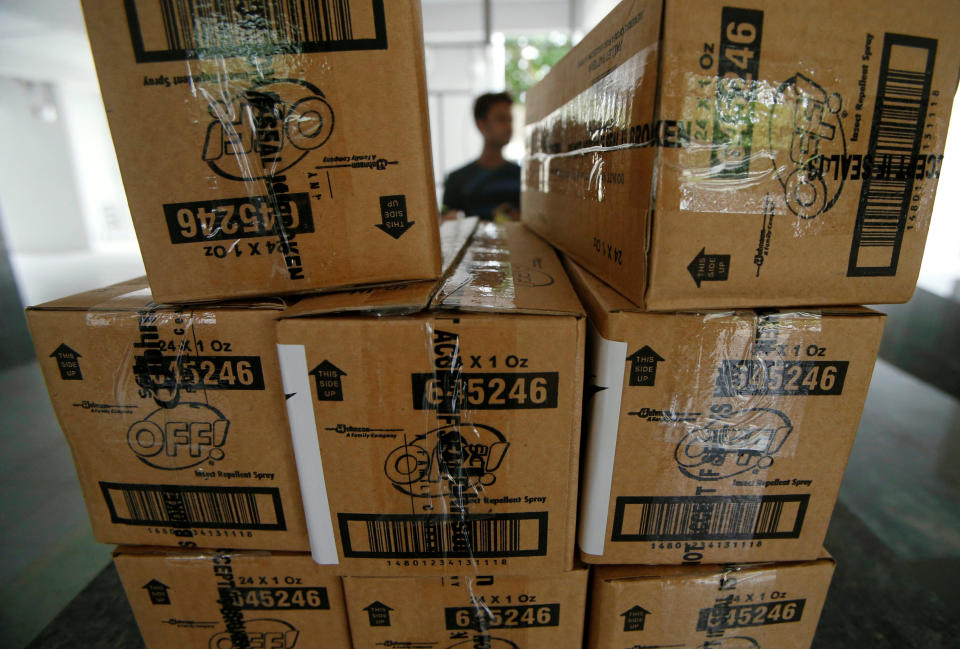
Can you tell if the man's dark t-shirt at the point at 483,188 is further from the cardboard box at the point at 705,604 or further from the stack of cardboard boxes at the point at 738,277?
the cardboard box at the point at 705,604

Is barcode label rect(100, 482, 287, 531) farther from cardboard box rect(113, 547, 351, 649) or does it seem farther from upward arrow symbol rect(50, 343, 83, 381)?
upward arrow symbol rect(50, 343, 83, 381)

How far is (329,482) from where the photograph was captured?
2.06ft

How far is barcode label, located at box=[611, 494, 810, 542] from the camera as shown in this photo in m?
0.65

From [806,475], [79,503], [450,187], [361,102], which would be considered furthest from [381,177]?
[79,503]

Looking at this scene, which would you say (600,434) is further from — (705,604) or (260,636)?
(260,636)

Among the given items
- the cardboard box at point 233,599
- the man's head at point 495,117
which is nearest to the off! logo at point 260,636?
the cardboard box at point 233,599

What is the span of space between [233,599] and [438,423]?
1.64 feet

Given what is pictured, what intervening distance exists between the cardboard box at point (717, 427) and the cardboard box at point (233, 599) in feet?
1.44

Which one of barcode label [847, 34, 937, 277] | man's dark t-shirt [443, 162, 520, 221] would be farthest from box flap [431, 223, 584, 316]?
man's dark t-shirt [443, 162, 520, 221]

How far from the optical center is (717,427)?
24.2 inches

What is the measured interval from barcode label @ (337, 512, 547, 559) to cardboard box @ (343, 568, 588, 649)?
0.06 m

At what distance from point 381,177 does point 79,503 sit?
177cm


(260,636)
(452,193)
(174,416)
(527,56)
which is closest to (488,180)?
(452,193)

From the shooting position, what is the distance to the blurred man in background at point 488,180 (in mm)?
2053
